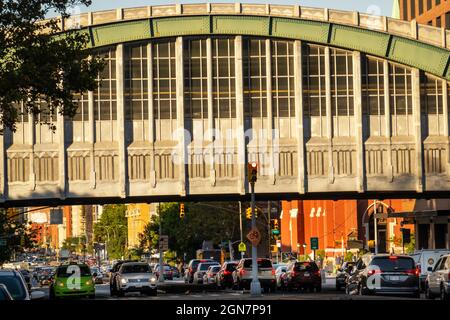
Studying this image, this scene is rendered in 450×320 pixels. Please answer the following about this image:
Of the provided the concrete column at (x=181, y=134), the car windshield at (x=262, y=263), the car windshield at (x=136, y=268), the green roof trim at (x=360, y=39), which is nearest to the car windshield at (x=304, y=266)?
the car windshield at (x=262, y=263)

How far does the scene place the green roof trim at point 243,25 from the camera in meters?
67.1

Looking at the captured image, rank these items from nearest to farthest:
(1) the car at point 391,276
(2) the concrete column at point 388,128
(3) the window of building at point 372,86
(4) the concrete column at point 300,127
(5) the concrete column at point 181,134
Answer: (1) the car at point 391,276
(5) the concrete column at point 181,134
(4) the concrete column at point 300,127
(2) the concrete column at point 388,128
(3) the window of building at point 372,86

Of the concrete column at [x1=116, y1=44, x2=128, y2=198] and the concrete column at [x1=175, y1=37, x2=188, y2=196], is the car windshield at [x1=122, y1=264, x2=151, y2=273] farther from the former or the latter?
the concrete column at [x1=175, y1=37, x2=188, y2=196]

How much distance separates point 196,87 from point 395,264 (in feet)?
93.7

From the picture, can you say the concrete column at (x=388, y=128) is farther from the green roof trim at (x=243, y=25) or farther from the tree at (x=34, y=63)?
the tree at (x=34, y=63)

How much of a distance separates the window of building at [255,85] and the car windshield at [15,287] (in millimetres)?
42612

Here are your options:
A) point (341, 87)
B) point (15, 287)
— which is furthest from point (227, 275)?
point (15, 287)

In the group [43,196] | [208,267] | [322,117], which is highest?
[322,117]

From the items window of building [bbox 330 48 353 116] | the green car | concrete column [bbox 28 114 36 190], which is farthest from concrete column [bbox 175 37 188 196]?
the green car
